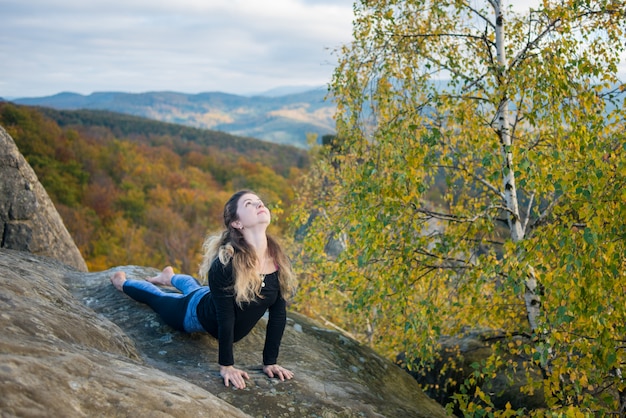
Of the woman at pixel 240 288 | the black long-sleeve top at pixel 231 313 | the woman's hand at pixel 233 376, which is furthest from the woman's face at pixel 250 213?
the woman's hand at pixel 233 376

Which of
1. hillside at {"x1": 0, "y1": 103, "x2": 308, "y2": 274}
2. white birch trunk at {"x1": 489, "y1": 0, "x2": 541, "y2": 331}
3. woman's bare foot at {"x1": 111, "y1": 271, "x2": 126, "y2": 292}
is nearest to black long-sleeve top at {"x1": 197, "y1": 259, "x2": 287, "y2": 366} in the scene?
woman's bare foot at {"x1": 111, "y1": 271, "x2": 126, "y2": 292}

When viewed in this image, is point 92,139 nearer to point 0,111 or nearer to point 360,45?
point 0,111

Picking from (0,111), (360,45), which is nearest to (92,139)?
(0,111)

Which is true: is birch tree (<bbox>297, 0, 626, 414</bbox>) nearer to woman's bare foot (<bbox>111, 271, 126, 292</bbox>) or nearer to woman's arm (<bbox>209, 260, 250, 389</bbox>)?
woman's arm (<bbox>209, 260, 250, 389</bbox>)

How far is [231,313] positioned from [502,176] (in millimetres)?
4319

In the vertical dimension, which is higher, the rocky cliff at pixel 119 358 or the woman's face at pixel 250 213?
the woman's face at pixel 250 213

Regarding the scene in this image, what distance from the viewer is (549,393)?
5859mm

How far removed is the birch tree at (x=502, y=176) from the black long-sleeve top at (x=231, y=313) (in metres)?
1.31

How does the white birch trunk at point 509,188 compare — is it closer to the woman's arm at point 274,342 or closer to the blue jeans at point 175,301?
the woman's arm at point 274,342

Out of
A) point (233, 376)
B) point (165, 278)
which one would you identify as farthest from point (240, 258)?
point (165, 278)

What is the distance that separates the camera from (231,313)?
5.63 m

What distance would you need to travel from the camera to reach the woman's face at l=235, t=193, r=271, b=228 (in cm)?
584

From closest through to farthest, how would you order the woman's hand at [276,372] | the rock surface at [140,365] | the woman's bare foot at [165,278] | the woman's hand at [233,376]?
1. the rock surface at [140,365]
2. the woman's hand at [233,376]
3. the woman's hand at [276,372]
4. the woman's bare foot at [165,278]

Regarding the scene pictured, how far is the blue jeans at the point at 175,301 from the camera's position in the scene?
628 cm
